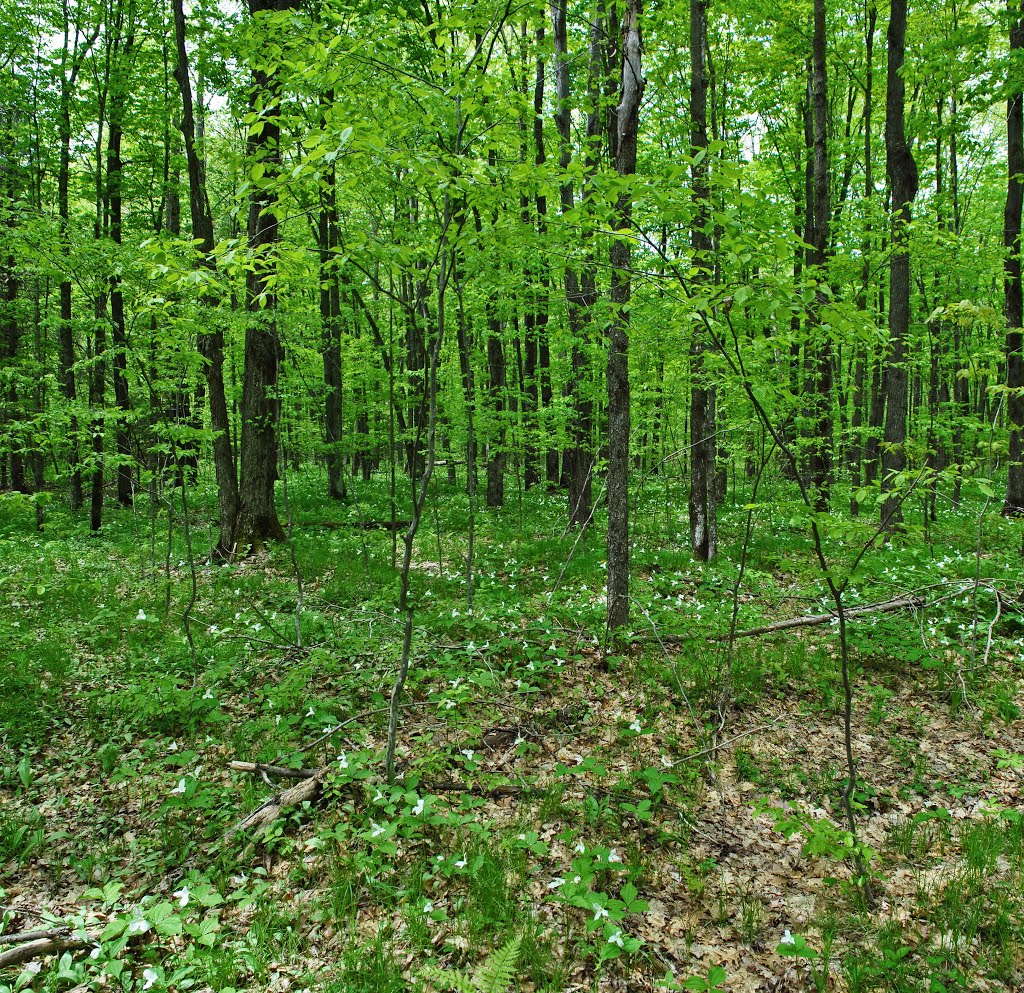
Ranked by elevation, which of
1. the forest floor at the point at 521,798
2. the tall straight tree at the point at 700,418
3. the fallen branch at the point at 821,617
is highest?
the tall straight tree at the point at 700,418

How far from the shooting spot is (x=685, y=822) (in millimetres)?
3668

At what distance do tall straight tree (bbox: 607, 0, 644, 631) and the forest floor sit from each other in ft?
1.31

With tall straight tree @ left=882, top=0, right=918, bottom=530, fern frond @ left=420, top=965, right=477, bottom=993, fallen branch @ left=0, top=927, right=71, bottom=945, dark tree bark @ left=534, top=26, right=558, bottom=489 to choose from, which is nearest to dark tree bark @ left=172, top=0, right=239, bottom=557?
dark tree bark @ left=534, top=26, right=558, bottom=489

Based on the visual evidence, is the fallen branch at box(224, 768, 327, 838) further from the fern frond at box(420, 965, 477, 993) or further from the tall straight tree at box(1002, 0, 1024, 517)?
the tall straight tree at box(1002, 0, 1024, 517)

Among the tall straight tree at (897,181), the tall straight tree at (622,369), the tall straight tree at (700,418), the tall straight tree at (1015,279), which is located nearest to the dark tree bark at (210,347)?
the tall straight tree at (622,369)

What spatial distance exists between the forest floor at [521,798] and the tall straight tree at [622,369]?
0.40 metres

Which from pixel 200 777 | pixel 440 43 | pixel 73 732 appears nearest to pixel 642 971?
pixel 200 777

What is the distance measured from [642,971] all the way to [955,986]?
1391 mm

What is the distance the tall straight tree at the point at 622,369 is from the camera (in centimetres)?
548

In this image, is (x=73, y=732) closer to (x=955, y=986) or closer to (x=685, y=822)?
(x=685, y=822)

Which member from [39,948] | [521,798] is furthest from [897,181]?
[39,948]

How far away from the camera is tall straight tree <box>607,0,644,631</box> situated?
216 inches

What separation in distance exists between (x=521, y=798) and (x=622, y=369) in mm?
4057

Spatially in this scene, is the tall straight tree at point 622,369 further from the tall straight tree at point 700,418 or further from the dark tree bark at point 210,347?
the dark tree bark at point 210,347
